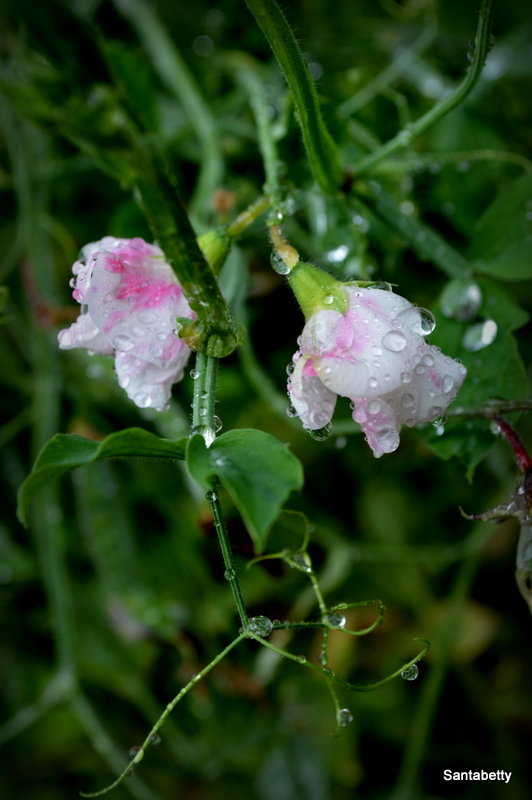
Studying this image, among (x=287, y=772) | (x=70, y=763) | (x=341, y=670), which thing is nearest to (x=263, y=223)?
(x=341, y=670)

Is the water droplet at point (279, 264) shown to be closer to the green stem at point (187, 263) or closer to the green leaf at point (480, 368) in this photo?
the green stem at point (187, 263)

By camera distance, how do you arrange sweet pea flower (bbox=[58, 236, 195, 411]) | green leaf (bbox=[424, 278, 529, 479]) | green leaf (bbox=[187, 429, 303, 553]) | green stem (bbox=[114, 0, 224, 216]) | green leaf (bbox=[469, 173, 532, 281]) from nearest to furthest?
green leaf (bbox=[187, 429, 303, 553]) < sweet pea flower (bbox=[58, 236, 195, 411]) < green leaf (bbox=[424, 278, 529, 479]) < green leaf (bbox=[469, 173, 532, 281]) < green stem (bbox=[114, 0, 224, 216])

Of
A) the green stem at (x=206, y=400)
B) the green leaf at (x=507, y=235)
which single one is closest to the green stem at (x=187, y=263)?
the green stem at (x=206, y=400)

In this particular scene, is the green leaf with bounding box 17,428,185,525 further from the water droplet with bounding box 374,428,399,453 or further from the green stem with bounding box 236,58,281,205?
the green stem with bounding box 236,58,281,205

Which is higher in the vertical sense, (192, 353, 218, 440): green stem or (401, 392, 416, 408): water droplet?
(192, 353, 218, 440): green stem

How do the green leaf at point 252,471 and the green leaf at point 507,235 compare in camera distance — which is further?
the green leaf at point 507,235

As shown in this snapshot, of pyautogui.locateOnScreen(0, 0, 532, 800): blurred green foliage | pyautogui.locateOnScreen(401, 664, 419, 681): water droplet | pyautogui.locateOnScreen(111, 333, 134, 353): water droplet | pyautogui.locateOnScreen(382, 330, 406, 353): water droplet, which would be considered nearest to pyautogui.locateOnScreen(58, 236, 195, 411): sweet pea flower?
pyautogui.locateOnScreen(111, 333, 134, 353): water droplet

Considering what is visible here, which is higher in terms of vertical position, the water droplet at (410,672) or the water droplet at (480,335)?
the water droplet at (480,335)
